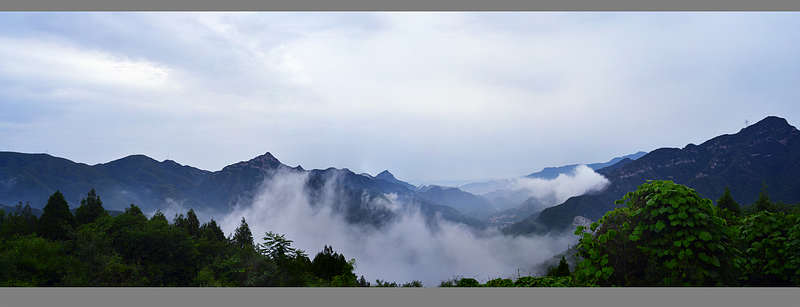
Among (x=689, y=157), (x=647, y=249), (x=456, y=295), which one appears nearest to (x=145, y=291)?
(x=456, y=295)

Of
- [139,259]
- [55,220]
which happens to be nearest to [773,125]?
[139,259]

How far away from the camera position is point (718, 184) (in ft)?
384

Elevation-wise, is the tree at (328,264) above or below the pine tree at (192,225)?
below

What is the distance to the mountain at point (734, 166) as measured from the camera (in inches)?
4201

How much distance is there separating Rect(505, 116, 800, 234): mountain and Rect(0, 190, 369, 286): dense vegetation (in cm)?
9884

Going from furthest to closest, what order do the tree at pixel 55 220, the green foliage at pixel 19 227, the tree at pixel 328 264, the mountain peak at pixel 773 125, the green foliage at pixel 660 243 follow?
the mountain peak at pixel 773 125 < the tree at pixel 55 220 < the green foliage at pixel 19 227 < the tree at pixel 328 264 < the green foliage at pixel 660 243

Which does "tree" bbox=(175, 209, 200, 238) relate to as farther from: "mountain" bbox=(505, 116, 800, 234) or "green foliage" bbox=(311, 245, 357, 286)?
"mountain" bbox=(505, 116, 800, 234)

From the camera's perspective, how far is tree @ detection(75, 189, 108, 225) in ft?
66.3

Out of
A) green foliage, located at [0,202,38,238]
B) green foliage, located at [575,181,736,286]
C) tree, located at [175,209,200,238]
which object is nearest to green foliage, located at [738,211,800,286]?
green foliage, located at [575,181,736,286]

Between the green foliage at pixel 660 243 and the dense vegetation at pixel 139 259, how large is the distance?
526cm

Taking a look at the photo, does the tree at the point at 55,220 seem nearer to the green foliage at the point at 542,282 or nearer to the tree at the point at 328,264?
the tree at the point at 328,264

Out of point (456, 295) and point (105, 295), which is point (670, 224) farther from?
point (105, 295)

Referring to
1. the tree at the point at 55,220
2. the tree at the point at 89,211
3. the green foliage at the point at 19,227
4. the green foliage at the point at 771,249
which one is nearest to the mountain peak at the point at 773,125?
the green foliage at the point at 771,249

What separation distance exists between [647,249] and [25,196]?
8938 inches
